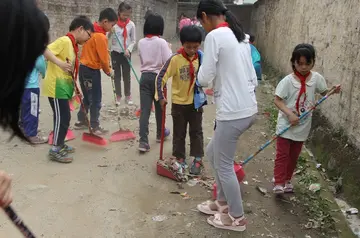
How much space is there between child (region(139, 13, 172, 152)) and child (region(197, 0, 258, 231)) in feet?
5.50

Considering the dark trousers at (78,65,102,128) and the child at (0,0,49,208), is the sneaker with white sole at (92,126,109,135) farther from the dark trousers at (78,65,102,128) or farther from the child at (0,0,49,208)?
the child at (0,0,49,208)

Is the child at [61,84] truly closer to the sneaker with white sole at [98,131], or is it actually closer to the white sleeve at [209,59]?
the sneaker with white sole at [98,131]

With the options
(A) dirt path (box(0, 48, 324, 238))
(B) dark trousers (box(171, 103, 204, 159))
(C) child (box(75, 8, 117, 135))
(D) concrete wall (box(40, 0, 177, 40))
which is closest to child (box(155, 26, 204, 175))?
(B) dark trousers (box(171, 103, 204, 159))

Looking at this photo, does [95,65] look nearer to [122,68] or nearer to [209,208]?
[122,68]

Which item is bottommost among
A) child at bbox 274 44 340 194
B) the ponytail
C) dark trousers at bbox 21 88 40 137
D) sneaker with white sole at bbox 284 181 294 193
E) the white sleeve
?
sneaker with white sole at bbox 284 181 294 193

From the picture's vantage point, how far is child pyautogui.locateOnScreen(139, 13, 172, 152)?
4535 millimetres

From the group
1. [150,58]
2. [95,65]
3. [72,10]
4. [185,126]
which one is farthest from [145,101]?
[72,10]

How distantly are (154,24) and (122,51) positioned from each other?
91.7 inches

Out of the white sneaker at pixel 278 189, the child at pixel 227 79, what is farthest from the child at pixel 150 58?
the white sneaker at pixel 278 189

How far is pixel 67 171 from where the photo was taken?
4.12 m

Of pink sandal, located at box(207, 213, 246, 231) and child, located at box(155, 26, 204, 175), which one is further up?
child, located at box(155, 26, 204, 175)

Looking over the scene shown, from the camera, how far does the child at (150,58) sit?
454 cm

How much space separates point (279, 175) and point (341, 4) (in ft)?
8.45

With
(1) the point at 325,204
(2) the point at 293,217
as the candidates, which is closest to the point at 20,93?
(2) the point at 293,217
